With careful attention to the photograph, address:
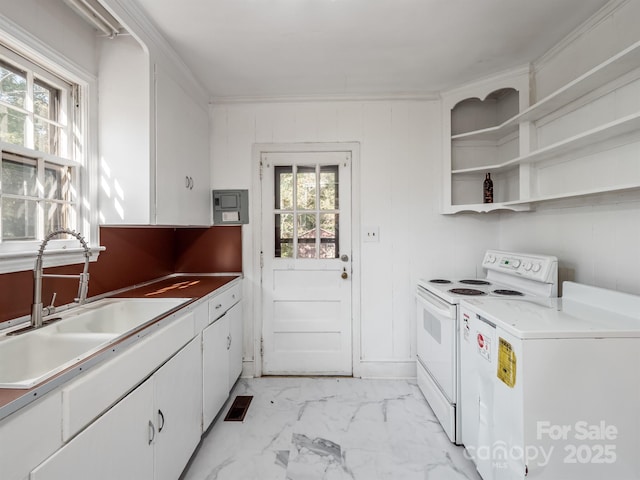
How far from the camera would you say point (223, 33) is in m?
1.86

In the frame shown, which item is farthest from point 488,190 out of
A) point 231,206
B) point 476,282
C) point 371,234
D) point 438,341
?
point 231,206

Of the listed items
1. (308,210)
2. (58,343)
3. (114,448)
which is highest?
(308,210)

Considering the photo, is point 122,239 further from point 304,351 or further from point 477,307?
point 477,307

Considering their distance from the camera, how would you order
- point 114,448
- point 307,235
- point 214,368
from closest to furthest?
point 114,448 < point 214,368 < point 307,235

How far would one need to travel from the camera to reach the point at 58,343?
1271 mm

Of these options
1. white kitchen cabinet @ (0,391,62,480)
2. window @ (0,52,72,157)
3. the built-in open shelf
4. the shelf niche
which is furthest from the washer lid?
window @ (0,52,72,157)

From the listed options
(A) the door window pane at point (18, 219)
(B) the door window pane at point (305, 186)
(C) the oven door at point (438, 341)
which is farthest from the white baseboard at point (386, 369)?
(A) the door window pane at point (18, 219)

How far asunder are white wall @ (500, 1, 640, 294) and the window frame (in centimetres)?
290

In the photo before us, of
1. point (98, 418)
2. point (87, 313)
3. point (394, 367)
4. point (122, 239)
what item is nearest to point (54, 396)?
point (98, 418)

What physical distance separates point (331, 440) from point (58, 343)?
1.59 metres

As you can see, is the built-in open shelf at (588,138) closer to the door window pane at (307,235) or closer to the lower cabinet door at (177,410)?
Result: the door window pane at (307,235)

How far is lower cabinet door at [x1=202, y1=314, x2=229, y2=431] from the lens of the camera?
6.12 feet

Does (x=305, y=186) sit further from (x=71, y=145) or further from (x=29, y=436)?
(x=29, y=436)

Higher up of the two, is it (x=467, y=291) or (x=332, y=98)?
(x=332, y=98)
